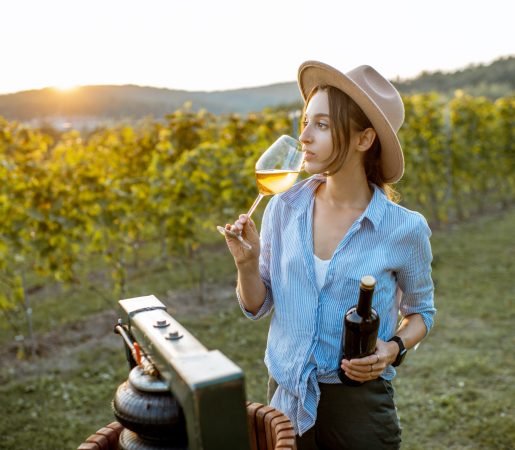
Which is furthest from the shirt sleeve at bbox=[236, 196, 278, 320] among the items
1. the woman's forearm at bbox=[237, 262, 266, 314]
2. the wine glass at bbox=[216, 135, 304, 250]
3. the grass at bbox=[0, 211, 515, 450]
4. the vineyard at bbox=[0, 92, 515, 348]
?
the vineyard at bbox=[0, 92, 515, 348]


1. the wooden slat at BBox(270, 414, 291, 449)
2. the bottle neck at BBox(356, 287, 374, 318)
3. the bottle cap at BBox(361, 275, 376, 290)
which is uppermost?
the bottle cap at BBox(361, 275, 376, 290)

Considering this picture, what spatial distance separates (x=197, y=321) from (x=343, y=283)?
4.82 m

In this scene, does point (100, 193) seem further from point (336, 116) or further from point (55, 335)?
point (336, 116)

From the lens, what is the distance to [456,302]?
6.79 meters

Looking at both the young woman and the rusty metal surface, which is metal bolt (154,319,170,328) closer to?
the rusty metal surface

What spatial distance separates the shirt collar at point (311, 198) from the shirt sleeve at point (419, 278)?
138 millimetres

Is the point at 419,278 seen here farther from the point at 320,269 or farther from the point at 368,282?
the point at 368,282

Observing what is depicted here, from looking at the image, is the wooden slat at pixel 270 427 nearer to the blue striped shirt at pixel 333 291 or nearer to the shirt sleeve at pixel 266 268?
the blue striped shirt at pixel 333 291

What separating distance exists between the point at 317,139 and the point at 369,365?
72 centimetres

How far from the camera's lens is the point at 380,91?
194 cm

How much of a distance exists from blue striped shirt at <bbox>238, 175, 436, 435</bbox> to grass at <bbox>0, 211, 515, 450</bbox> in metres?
2.39

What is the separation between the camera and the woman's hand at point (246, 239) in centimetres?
177

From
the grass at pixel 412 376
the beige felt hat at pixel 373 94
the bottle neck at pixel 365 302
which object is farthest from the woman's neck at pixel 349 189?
the grass at pixel 412 376

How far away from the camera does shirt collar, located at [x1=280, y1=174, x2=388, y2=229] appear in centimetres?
195
